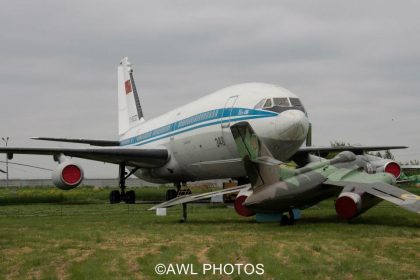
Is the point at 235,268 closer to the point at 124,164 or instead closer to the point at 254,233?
the point at 254,233

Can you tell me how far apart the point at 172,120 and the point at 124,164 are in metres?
4.87

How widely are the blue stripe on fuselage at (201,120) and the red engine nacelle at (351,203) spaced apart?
232 inches

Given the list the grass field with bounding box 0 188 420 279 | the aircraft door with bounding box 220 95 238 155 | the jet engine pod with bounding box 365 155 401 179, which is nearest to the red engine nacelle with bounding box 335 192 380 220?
the grass field with bounding box 0 188 420 279

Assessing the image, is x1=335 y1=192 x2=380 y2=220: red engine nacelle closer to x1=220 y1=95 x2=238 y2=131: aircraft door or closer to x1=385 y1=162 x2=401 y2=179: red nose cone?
x1=220 y1=95 x2=238 y2=131: aircraft door

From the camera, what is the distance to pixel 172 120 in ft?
95.7

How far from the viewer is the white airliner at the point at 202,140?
21.4 meters

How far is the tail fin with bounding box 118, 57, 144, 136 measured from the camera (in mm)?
39884

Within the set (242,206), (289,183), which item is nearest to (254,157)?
(289,183)

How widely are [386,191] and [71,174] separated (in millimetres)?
15023

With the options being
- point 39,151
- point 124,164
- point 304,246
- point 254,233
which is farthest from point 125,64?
point 304,246

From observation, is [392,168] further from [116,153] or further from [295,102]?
[116,153]

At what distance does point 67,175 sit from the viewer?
26.2 meters

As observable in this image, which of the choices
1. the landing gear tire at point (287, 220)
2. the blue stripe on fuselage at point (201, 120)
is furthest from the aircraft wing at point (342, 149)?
the landing gear tire at point (287, 220)

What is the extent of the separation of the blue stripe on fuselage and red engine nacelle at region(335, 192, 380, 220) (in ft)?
19.3
